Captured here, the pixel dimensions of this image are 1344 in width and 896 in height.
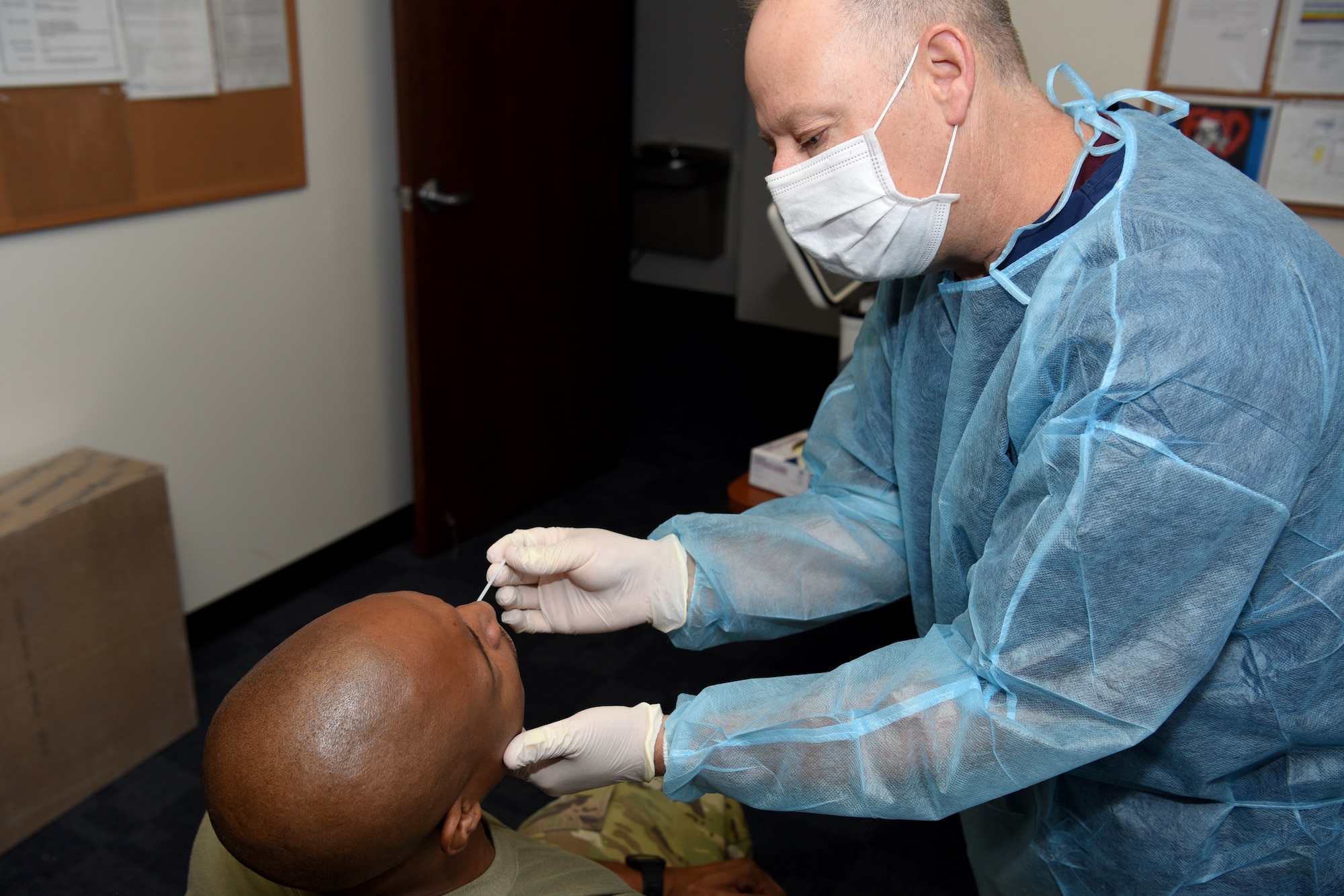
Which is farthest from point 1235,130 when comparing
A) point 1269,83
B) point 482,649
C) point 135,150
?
point 135,150

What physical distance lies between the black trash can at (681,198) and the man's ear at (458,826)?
4129mm

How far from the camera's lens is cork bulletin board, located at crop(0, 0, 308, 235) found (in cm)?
190

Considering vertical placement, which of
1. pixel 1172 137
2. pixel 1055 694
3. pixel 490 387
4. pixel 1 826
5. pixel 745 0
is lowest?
pixel 1 826

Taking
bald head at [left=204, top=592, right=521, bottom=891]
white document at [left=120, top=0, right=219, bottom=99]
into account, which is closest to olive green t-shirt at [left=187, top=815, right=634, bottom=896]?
bald head at [left=204, top=592, right=521, bottom=891]

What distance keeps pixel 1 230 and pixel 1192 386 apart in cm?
200

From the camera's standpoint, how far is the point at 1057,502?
0.76 metres

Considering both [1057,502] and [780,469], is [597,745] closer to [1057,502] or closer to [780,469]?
[1057,502]

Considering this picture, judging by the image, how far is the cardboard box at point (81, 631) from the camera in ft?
6.01

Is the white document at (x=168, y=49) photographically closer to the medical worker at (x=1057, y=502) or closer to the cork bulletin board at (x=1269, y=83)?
the medical worker at (x=1057, y=502)

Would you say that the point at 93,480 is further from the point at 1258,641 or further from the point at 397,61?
the point at 1258,641

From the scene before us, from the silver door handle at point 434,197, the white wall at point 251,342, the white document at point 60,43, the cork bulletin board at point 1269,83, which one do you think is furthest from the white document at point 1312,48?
the white document at point 60,43

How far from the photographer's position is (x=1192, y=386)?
28.1 inches

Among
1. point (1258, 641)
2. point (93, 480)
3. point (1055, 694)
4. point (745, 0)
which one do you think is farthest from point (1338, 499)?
point (93, 480)

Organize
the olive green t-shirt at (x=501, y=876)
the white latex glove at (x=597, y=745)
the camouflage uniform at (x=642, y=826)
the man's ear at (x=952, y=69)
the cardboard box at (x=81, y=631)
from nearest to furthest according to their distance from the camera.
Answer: the man's ear at (x=952, y=69) → the white latex glove at (x=597, y=745) → the olive green t-shirt at (x=501, y=876) → the camouflage uniform at (x=642, y=826) → the cardboard box at (x=81, y=631)
